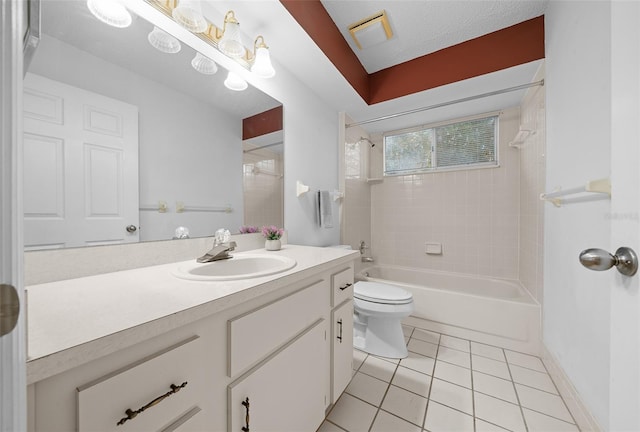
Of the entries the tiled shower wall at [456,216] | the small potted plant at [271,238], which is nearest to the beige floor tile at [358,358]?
the small potted plant at [271,238]

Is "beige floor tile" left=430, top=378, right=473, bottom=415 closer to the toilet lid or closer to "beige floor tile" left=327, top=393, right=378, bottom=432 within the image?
"beige floor tile" left=327, top=393, right=378, bottom=432

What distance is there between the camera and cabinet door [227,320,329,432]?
69 centimetres

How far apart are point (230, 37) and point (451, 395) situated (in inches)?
88.7

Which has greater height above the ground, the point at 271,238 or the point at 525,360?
the point at 271,238

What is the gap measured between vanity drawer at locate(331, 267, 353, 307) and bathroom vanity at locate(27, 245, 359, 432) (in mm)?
94

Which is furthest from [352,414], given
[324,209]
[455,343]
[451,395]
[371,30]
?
[371,30]

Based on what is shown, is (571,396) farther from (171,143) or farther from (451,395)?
(171,143)

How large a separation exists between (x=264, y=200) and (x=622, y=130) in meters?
1.44

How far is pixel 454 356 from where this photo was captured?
1.74m

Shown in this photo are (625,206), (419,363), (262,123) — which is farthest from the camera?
(419,363)

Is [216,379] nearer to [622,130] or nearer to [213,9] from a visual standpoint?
[622,130]

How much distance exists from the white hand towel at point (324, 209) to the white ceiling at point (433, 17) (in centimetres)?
125

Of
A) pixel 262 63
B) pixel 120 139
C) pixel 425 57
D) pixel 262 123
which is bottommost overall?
pixel 120 139

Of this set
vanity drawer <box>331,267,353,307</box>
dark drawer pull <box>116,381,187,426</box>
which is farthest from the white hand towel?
dark drawer pull <box>116,381,187,426</box>
